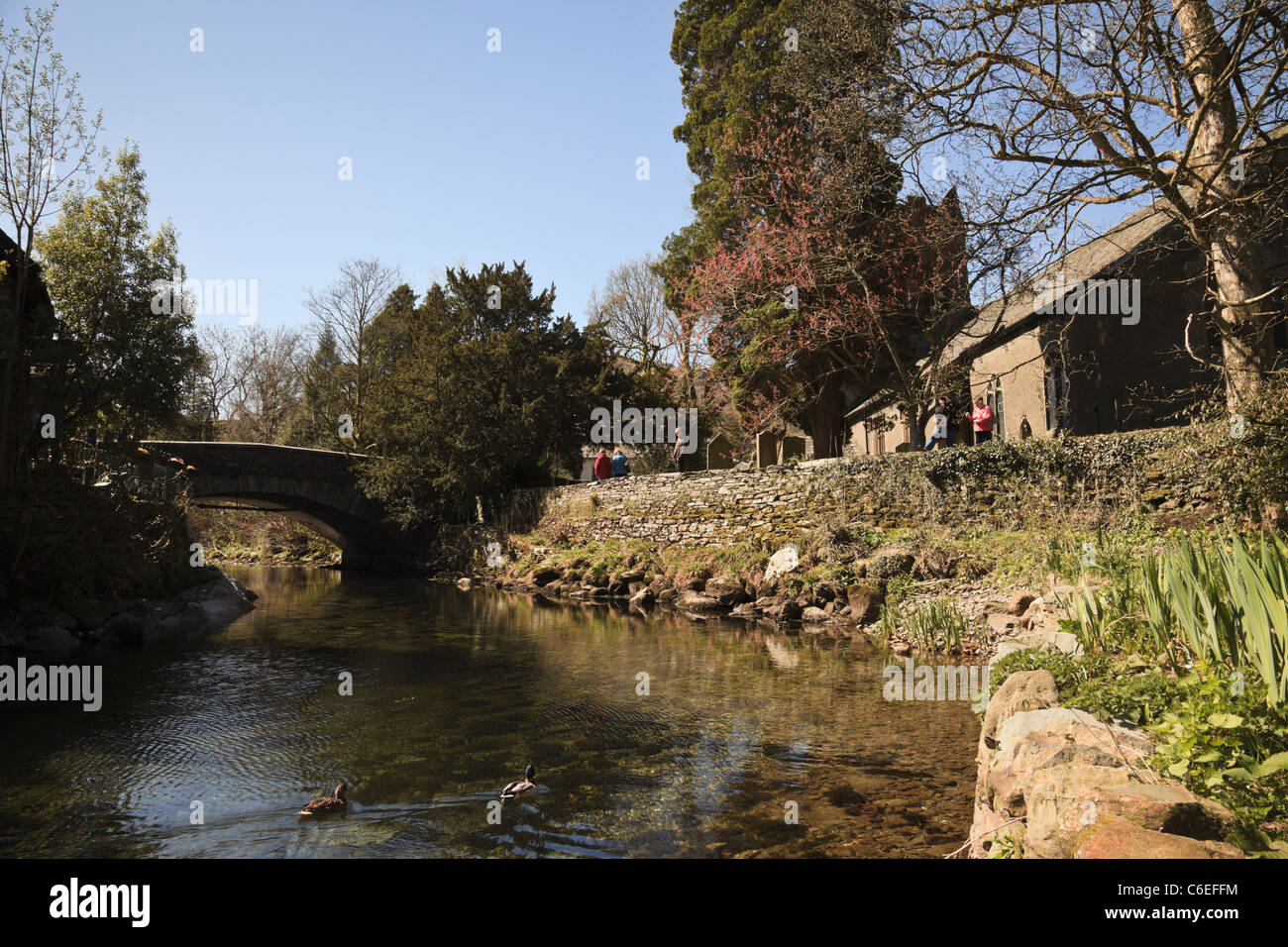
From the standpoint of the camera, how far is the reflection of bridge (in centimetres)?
2350

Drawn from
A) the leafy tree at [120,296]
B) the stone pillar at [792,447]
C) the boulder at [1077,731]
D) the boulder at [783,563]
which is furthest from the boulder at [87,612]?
the stone pillar at [792,447]

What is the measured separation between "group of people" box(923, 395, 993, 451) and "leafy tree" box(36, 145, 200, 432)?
19.6 meters

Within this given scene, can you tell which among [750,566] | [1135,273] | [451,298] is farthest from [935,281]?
[451,298]

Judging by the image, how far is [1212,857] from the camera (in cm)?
270

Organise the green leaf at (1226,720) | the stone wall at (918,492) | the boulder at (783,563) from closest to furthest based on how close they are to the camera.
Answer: the green leaf at (1226,720) → the stone wall at (918,492) → the boulder at (783,563)

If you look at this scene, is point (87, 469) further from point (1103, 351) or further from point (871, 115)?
point (1103, 351)

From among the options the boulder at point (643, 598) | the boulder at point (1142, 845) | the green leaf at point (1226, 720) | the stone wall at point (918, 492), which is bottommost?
the boulder at point (643, 598)

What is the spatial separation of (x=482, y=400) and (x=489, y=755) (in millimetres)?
20875

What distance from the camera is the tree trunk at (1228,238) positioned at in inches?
352

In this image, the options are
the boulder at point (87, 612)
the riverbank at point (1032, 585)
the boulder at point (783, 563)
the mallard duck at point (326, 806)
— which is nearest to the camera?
the riverbank at point (1032, 585)

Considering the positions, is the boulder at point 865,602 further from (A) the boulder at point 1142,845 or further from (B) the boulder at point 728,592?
(A) the boulder at point 1142,845

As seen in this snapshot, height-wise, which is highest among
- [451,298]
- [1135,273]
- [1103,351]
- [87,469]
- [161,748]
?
[451,298]

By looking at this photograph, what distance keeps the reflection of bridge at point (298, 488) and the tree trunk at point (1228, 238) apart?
23.4m

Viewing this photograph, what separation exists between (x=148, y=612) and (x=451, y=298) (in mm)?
17204
